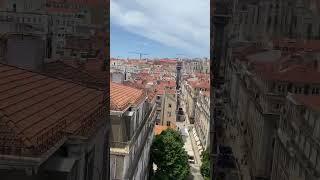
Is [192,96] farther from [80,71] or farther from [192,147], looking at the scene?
[80,71]

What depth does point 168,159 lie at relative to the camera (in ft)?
41.0

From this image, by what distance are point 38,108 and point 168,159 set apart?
958cm

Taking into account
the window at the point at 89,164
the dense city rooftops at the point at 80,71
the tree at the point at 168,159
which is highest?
the dense city rooftops at the point at 80,71

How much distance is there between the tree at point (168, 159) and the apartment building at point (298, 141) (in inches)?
392

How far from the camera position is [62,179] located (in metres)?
2.82

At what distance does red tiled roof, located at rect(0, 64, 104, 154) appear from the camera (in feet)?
8.49

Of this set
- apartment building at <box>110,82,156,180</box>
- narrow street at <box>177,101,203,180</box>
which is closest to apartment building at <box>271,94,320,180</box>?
apartment building at <box>110,82,156,180</box>

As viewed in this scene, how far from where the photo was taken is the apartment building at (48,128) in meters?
2.49

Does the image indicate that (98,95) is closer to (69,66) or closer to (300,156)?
(69,66)

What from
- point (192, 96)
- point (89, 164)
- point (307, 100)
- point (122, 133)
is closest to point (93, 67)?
point (89, 164)

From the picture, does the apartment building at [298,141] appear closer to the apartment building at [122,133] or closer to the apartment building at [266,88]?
the apartment building at [266,88]


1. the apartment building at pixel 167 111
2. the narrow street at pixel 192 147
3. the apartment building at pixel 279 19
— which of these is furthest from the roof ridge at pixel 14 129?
the apartment building at pixel 167 111

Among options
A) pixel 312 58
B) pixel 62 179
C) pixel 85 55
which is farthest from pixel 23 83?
pixel 312 58

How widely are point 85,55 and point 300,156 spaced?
269cm
